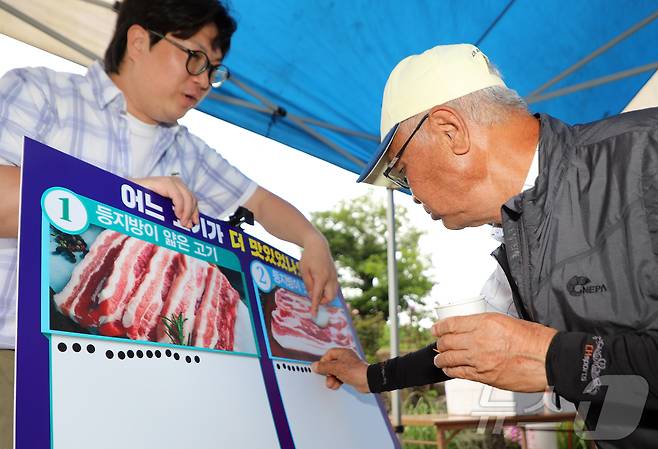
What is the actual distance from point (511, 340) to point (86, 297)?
0.82 meters

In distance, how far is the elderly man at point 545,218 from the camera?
1.04 metres

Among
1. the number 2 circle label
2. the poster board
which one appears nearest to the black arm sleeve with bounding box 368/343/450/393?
the poster board

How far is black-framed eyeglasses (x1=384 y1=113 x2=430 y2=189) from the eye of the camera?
4.62 ft

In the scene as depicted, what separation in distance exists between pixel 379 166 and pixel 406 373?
0.70 meters

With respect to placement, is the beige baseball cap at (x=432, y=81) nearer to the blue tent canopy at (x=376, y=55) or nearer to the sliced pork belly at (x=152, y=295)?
the sliced pork belly at (x=152, y=295)

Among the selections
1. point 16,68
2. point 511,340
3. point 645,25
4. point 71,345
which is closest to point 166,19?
point 16,68

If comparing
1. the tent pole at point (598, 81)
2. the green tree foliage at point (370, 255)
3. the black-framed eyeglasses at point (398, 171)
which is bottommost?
the black-framed eyeglasses at point (398, 171)

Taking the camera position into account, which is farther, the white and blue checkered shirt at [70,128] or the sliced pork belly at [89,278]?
the white and blue checkered shirt at [70,128]

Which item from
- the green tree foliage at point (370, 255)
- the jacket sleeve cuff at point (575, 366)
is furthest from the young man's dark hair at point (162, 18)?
the green tree foliage at point (370, 255)

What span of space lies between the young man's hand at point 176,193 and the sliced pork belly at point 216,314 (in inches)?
5.8

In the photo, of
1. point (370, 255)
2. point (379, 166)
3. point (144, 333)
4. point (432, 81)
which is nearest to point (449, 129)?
point (432, 81)

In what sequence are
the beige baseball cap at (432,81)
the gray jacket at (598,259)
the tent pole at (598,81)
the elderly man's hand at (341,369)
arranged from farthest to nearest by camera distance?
the tent pole at (598,81) < the elderly man's hand at (341,369) < the beige baseball cap at (432,81) < the gray jacket at (598,259)

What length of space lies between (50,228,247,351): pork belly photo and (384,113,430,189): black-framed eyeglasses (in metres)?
0.53

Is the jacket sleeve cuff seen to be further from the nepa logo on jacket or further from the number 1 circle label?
the number 1 circle label
